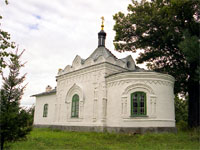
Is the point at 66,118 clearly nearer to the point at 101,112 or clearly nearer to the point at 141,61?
the point at 101,112

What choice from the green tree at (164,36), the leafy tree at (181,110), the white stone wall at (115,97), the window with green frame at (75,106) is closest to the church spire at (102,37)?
the green tree at (164,36)

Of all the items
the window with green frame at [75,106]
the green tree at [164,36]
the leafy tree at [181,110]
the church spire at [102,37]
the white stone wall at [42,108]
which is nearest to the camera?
the green tree at [164,36]

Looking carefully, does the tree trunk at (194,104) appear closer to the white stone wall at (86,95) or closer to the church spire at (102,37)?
the white stone wall at (86,95)

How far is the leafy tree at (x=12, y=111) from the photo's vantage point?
22.3 feet

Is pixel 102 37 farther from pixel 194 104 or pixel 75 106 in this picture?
pixel 194 104

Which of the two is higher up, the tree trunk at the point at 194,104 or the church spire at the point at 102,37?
the church spire at the point at 102,37

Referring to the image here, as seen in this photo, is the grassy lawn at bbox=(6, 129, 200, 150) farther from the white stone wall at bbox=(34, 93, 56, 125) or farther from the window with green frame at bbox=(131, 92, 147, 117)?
→ the white stone wall at bbox=(34, 93, 56, 125)

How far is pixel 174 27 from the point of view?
54.0 ft

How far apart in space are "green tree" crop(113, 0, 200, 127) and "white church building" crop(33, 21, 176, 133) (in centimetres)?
182

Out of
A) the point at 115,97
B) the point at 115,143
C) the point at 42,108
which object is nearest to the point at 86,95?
the point at 115,97

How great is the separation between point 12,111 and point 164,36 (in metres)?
13.5

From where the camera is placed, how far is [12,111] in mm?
7031

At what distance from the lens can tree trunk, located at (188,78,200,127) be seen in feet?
53.9

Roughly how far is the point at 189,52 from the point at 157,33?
22.8 ft
